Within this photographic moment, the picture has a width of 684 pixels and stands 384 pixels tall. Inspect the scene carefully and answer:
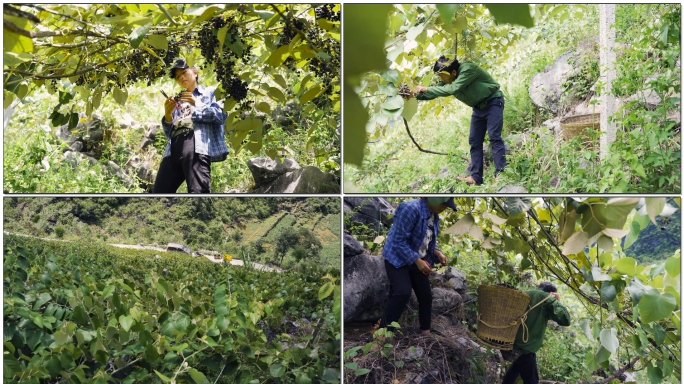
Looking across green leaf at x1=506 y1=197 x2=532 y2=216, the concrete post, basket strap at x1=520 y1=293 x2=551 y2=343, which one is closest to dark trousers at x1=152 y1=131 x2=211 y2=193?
green leaf at x1=506 y1=197 x2=532 y2=216

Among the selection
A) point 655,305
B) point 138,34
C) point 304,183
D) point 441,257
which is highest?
point 138,34

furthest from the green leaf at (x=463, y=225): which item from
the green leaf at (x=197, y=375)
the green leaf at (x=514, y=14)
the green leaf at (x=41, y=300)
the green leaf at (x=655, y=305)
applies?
the green leaf at (x=514, y=14)

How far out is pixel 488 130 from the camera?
1564 millimetres

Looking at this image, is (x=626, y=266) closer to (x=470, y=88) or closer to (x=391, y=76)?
(x=470, y=88)

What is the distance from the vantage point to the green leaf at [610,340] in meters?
1.61

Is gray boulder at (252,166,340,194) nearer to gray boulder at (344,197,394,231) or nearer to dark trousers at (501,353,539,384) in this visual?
gray boulder at (344,197,394,231)

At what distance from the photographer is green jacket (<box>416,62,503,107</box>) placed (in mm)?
1549

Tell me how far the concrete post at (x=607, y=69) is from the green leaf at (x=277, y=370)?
3.18 feet

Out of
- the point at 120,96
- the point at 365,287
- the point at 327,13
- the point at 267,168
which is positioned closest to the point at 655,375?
the point at 365,287

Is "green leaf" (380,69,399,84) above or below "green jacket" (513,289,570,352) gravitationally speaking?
above

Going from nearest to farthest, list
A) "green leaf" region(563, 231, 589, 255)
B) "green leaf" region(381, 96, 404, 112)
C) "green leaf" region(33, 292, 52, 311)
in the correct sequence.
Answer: "green leaf" region(381, 96, 404, 112) → "green leaf" region(563, 231, 589, 255) → "green leaf" region(33, 292, 52, 311)

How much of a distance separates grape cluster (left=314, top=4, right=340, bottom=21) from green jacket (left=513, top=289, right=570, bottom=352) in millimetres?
874

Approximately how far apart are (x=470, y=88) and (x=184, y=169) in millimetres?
756

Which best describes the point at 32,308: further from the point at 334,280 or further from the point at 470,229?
the point at 470,229
